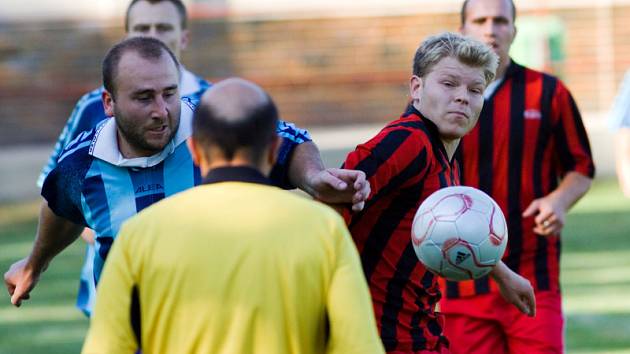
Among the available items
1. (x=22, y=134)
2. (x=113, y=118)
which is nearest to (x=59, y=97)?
(x=22, y=134)

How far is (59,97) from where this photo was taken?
20.6 m

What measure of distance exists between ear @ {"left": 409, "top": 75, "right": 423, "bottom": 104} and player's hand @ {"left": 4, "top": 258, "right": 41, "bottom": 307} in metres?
1.77

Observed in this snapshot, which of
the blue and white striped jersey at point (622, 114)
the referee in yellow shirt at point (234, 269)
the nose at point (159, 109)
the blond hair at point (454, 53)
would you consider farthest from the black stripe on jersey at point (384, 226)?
the blue and white striped jersey at point (622, 114)

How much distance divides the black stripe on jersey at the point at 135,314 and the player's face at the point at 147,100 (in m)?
1.37

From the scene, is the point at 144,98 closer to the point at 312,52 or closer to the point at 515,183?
the point at 515,183

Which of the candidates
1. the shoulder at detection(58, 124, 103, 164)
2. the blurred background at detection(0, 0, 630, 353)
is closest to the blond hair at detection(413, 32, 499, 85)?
the shoulder at detection(58, 124, 103, 164)

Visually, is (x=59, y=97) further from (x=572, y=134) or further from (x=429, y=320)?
(x=429, y=320)

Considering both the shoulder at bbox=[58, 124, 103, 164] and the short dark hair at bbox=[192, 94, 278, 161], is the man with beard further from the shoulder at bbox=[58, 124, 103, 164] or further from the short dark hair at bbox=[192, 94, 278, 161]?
the short dark hair at bbox=[192, 94, 278, 161]

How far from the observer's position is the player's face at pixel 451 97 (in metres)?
4.99

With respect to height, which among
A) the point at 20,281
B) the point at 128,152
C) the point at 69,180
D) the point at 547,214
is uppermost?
the point at 128,152

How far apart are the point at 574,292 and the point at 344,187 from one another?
729 centimetres

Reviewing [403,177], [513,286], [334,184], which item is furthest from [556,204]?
[334,184]

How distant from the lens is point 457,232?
4629 millimetres

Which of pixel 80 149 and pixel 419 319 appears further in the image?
pixel 80 149
